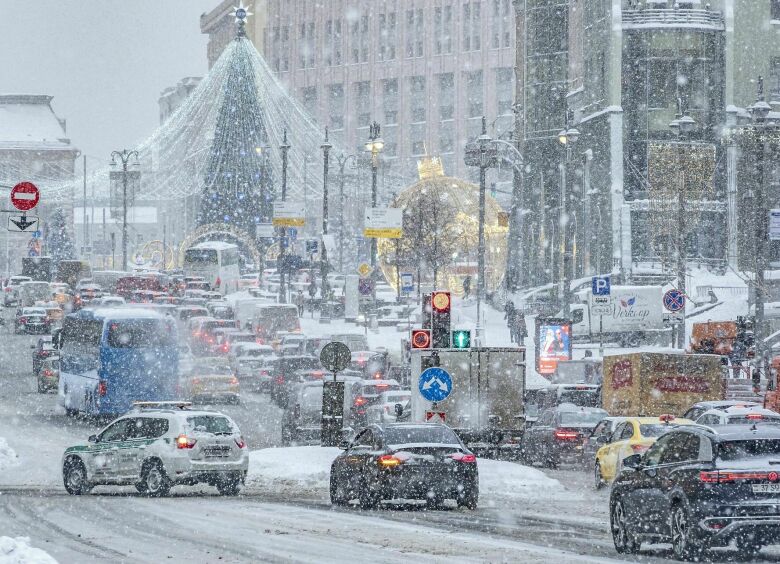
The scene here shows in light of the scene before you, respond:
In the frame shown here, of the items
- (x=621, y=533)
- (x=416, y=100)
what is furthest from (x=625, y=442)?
(x=416, y=100)

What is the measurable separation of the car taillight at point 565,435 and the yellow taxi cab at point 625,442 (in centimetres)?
529

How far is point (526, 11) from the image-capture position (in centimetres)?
8831

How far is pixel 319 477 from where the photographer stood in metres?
28.4

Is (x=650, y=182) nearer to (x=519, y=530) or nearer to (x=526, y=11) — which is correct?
(x=526, y=11)

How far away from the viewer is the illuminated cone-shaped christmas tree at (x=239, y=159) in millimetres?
84875

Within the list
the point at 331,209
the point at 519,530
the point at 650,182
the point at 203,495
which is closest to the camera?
the point at 519,530

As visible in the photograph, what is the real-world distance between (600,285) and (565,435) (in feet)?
49.7

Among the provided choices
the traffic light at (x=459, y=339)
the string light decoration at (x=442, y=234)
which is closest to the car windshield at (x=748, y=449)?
the traffic light at (x=459, y=339)

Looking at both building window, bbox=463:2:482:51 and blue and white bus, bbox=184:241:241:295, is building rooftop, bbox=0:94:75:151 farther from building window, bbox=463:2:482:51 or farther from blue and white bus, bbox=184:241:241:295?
blue and white bus, bbox=184:241:241:295

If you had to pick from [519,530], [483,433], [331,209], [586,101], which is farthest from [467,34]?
[519,530]

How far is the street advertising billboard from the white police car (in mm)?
23028

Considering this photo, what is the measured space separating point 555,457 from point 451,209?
5652 cm

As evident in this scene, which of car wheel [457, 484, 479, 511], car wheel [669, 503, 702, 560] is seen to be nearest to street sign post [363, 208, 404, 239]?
car wheel [457, 484, 479, 511]

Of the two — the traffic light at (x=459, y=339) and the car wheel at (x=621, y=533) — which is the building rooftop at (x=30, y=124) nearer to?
the traffic light at (x=459, y=339)
